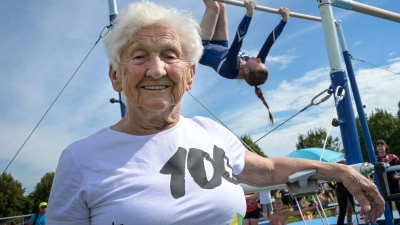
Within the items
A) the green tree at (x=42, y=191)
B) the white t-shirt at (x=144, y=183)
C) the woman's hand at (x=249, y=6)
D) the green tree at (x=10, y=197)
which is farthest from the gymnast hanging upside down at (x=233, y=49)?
the green tree at (x=42, y=191)

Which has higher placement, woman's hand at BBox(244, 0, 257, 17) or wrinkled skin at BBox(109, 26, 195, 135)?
woman's hand at BBox(244, 0, 257, 17)

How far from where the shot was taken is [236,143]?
1.61 metres

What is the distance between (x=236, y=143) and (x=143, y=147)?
16.6 inches

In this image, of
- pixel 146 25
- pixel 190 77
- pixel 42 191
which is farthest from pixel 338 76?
pixel 42 191

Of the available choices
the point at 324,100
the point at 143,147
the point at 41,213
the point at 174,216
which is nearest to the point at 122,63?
the point at 143,147

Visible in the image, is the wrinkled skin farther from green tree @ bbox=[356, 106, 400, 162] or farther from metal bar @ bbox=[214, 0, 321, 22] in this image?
green tree @ bbox=[356, 106, 400, 162]

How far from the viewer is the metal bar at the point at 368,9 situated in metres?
3.77

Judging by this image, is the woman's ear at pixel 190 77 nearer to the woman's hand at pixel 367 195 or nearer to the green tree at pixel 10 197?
the woman's hand at pixel 367 195

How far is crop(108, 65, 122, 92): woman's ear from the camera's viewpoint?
1.44 m

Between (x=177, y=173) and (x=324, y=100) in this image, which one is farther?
(x=324, y=100)

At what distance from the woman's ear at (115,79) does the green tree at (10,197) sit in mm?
37006

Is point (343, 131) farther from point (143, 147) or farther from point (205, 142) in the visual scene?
point (143, 147)

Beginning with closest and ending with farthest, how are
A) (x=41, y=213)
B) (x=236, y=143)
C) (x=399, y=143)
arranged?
1. (x=236, y=143)
2. (x=41, y=213)
3. (x=399, y=143)

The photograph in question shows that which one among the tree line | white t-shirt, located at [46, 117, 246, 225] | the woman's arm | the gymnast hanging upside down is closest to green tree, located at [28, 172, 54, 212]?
the tree line
